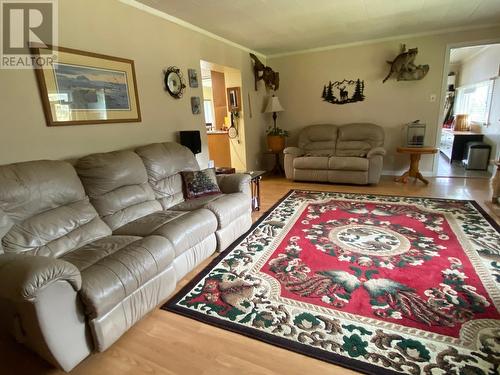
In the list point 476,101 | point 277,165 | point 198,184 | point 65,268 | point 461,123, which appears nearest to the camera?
point 65,268

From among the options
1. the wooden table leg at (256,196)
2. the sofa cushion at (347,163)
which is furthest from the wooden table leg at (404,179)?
the wooden table leg at (256,196)

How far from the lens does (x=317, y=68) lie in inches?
214

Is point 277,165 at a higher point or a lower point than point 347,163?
lower

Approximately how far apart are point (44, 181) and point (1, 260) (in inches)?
25.6

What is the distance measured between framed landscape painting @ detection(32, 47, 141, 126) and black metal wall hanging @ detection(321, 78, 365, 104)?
150 inches

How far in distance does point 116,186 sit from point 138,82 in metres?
1.30

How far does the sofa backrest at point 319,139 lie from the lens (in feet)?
17.0

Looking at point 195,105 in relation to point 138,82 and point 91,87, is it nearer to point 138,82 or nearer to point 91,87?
point 138,82

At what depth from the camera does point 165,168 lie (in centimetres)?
283

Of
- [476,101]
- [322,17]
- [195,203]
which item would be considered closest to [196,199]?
[195,203]

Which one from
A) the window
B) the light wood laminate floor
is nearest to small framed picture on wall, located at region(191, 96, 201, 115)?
the light wood laminate floor

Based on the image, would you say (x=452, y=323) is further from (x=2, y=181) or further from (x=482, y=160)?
(x=482, y=160)

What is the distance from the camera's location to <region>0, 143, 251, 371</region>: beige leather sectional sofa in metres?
1.33

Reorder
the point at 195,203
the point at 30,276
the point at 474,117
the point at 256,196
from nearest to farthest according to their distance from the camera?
the point at 30,276 < the point at 195,203 < the point at 256,196 < the point at 474,117
